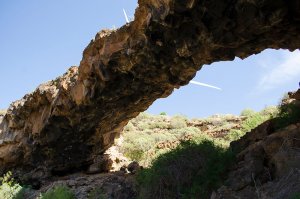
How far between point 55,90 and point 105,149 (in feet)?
11.3

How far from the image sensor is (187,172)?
956cm

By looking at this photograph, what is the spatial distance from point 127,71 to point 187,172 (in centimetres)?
309

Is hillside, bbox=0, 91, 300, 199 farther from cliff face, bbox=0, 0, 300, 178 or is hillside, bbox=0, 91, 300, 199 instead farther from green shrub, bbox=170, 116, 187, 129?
green shrub, bbox=170, 116, 187, 129

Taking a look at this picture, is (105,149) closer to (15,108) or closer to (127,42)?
(15,108)

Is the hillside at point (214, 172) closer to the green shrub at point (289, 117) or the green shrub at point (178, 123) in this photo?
the green shrub at point (289, 117)

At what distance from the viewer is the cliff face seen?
7.99 m

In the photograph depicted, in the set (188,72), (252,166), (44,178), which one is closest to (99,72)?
(188,72)

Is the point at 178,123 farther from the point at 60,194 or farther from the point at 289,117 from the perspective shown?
the point at 289,117

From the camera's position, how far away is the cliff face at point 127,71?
799 cm

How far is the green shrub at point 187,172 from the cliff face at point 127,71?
216cm

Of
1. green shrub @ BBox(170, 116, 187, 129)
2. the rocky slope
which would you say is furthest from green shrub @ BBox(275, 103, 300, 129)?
green shrub @ BBox(170, 116, 187, 129)

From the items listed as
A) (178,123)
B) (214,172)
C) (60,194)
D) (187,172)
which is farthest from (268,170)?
(178,123)

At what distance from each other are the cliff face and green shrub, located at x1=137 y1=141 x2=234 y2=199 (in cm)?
216

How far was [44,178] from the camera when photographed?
14477 mm
